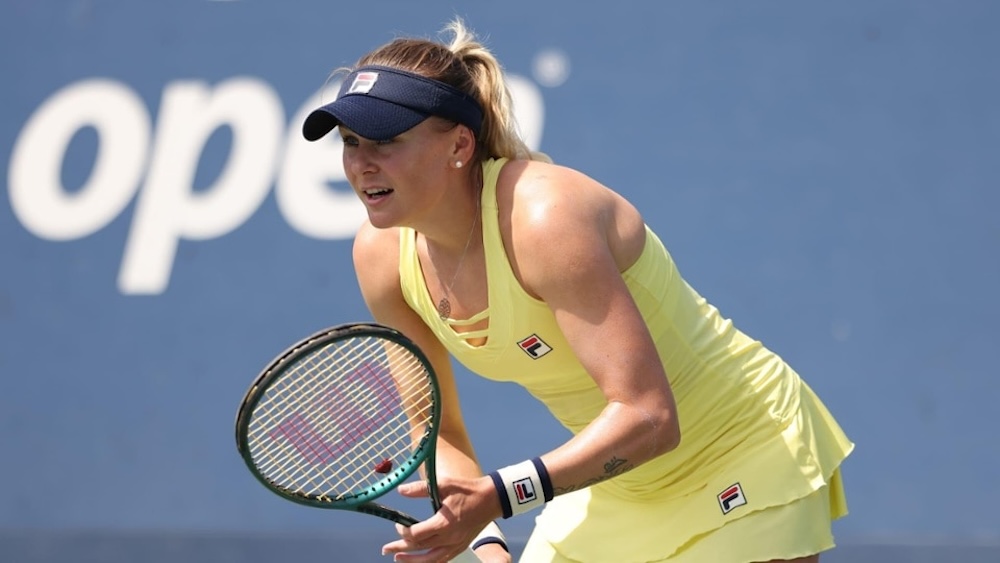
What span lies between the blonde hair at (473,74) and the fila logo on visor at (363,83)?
0.04m

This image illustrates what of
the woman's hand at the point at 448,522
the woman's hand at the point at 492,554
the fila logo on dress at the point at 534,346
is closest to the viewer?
the woman's hand at the point at 448,522

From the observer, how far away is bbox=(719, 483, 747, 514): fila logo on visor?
7.61ft

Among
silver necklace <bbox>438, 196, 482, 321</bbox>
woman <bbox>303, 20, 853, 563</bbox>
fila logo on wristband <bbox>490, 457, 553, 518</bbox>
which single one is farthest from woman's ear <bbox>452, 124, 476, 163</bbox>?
fila logo on wristband <bbox>490, 457, 553, 518</bbox>

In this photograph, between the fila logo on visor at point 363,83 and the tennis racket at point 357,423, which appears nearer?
the tennis racket at point 357,423

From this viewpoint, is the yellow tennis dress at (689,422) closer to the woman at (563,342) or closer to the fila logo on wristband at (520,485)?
the woman at (563,342)

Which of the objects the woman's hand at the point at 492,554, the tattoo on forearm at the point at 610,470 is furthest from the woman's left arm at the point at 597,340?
the woman's hand at the point at 492,554

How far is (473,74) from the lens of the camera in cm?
229

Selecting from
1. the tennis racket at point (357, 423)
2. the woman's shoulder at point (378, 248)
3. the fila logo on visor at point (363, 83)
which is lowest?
Result: the tennis racket at point (357, 423)

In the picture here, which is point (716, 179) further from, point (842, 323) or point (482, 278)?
point (482, 278)

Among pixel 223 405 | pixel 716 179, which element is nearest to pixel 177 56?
pixel 223 405

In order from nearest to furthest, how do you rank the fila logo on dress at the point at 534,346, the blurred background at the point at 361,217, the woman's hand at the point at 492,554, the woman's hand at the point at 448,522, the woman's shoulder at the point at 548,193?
1. the woman's hand at the point at 448,522
2. the woman's shoulder at the point at 548,193
3. the fila logo on dress at the point at 534,346
4. the woman's hand at the point at 492,554
5. the blurred background at the point at 361,217

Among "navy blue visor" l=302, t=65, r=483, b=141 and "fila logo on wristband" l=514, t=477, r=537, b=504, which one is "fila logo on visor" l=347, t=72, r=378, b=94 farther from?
"fila logo on wristband" l=514, t=477, r=537, b=504

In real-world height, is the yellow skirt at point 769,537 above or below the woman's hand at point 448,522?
below

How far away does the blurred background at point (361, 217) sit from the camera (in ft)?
12.4
